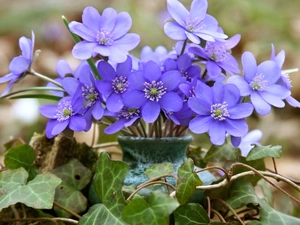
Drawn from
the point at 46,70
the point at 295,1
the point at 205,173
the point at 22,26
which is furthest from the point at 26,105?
the point at 205,173

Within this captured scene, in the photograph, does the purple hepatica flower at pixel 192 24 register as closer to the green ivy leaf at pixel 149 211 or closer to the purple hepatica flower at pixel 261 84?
the purple hepatica flower at pixel 261 84

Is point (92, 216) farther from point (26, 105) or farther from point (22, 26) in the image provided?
point (22, 26)

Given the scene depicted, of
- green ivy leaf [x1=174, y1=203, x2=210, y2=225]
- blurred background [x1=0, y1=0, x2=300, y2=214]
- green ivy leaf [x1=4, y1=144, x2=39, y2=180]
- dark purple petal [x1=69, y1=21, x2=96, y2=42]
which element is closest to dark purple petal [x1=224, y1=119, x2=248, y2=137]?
green ivy leaf [x1=174, y1=203, x2=210, y2=225]

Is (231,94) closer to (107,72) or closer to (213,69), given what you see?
(213,69)

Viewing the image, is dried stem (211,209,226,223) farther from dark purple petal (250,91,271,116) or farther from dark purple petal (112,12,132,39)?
dark purple petal (112,12,132,39)

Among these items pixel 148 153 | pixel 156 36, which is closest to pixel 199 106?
pixel 148 153

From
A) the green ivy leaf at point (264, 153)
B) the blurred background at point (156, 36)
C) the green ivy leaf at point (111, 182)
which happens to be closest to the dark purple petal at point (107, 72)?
the green ivy leaf at point (111, 182)

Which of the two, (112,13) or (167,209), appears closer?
(167,209)
